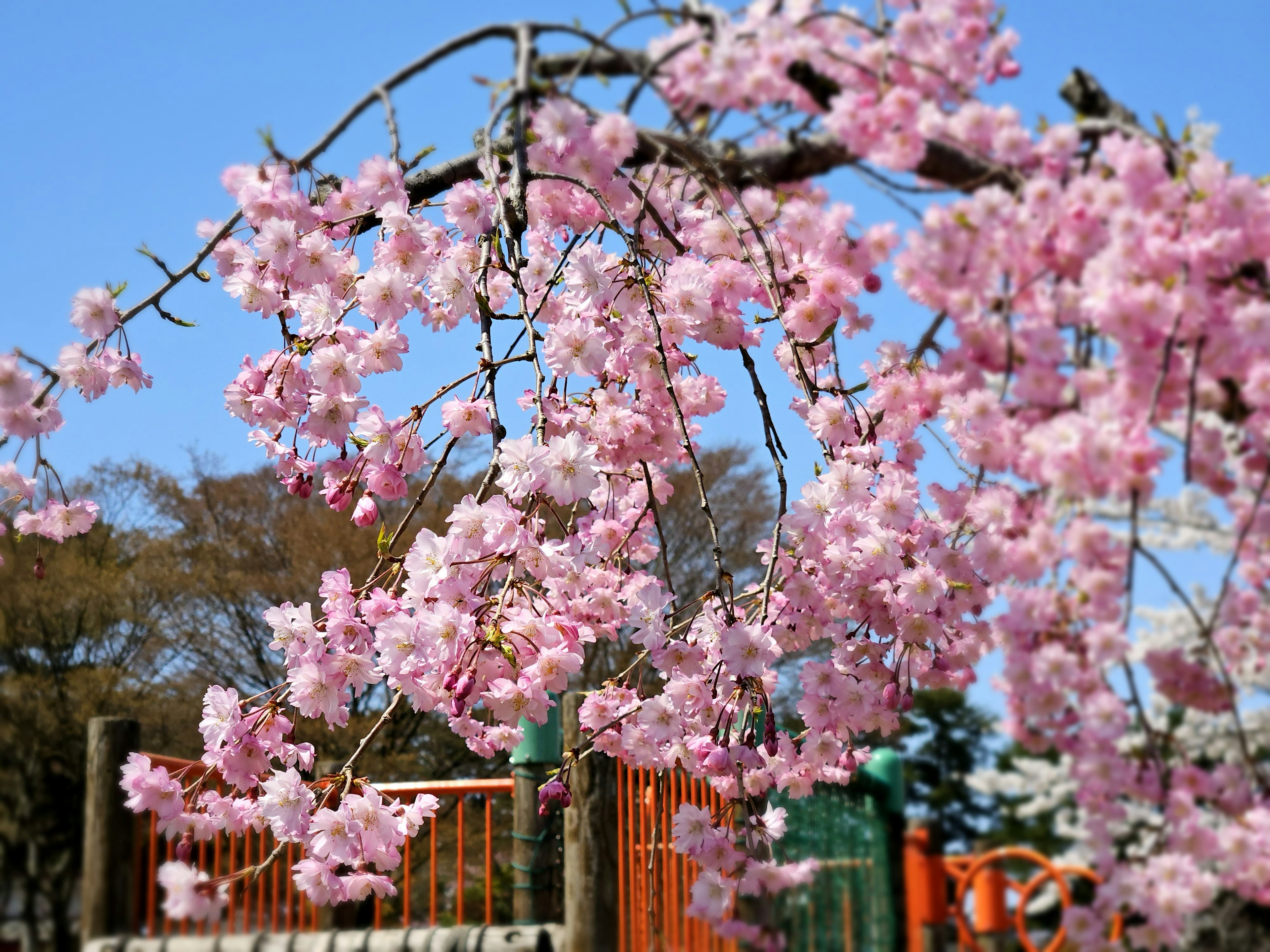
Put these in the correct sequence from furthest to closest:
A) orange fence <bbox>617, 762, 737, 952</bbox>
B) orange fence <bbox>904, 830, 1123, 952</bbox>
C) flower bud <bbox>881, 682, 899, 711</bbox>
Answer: orange fence <bbox>904, 830, 1123, 952</bbox> < orange fence <bbox>617, 762, 737, 952</bbox> < flower bud <bbox>881, 682, 899, 711</bbox>

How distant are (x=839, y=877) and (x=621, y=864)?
2.75 ft

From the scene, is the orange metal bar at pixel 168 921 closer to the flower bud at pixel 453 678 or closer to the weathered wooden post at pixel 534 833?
the weathered wooden post at pixel 534 833

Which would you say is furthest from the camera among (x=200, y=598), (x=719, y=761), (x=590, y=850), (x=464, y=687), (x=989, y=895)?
(x=200, y=598)

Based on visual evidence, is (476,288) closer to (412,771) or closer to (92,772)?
(92,772)

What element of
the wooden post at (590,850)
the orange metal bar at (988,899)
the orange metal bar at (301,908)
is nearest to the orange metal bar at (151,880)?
the orange metal bar at (301,908)

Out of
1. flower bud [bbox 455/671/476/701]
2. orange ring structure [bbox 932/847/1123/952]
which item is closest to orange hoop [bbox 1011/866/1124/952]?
orange ring structure [bbox 932/847/1123/952]

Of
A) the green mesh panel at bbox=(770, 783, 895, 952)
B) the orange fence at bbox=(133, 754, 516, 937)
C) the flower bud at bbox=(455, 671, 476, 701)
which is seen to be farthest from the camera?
the orange fence at bbox=(133, 754, 516, 937)

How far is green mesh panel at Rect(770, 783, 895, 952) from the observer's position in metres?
2.98

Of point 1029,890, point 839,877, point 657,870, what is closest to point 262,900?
point 657,870

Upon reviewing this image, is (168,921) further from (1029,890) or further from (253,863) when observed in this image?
(1029,890)

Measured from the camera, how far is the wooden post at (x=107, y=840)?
12.4 ft

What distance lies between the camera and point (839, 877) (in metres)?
3.31

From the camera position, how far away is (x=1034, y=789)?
5.57 meters

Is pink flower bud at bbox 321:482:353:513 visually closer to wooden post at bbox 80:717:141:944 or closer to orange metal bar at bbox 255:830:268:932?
wooden post at bbox 80:717:141:944
